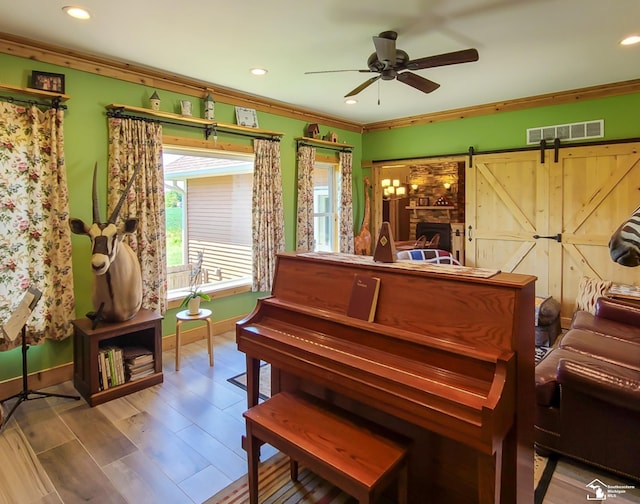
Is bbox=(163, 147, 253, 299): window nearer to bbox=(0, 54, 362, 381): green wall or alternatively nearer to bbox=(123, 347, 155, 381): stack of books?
bbox=(0, 54, 362, 381): green wall

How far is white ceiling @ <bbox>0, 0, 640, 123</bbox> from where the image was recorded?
265 centimetres

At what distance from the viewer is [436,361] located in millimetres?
1699

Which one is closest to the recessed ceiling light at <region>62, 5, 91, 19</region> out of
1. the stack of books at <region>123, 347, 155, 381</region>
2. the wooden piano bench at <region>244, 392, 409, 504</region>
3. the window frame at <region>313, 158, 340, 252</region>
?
the stack of books at <region>123, 347, 155, 381</region>

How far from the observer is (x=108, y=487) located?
2.17 metres

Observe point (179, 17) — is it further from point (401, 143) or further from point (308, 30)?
point (401, 143)

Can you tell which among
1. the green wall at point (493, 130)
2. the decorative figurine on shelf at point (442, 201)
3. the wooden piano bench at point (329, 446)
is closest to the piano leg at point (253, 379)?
the wooden piano bench at point (329, 446)

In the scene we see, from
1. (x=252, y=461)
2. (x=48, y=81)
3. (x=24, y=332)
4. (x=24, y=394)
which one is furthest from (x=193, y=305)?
(x=48, y=81)

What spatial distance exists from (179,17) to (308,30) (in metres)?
0.93

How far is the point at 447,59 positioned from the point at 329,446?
2.59 metres

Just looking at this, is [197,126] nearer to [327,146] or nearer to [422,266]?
[327,146]

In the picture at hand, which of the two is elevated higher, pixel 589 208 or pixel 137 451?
pixel 589 208

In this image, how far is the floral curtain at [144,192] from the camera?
11.8 feet

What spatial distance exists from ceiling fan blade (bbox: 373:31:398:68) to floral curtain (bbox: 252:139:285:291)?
2.27 metres

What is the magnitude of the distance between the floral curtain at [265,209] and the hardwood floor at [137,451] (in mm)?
1846
